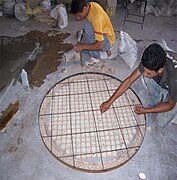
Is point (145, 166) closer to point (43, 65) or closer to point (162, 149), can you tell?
point (162, 149)

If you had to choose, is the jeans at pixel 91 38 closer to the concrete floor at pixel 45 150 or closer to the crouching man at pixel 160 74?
the concrete floor at pixel 45 150

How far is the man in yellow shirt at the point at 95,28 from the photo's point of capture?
2244 millimetres

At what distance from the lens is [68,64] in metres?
2.98

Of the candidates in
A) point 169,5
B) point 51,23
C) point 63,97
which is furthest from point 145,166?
point 169,5

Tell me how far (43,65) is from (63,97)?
80cm

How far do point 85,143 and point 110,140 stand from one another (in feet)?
0.80

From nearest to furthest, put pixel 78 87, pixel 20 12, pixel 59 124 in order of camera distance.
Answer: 1. pixel 59 124
2. pixel 78 87
3. pixel 20 12

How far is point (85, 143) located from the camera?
1.97 metres

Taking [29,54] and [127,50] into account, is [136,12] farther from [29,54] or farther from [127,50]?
[29,54]

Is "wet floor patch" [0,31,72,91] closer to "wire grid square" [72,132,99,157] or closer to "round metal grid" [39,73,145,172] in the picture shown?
"round metal grid" [39,73,145,172]

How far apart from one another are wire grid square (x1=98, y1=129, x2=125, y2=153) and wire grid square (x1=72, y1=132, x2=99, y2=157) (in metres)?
0.06

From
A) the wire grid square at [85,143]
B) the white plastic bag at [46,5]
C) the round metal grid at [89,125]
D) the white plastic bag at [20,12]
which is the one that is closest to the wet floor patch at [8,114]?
the round metal grid at [89,125]

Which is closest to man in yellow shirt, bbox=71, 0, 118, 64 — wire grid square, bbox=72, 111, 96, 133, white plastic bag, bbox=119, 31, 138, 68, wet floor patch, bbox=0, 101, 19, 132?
white plastic bag, bbox=119, 31, 138, 68

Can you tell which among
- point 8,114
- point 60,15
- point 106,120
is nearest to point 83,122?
point 106,120
